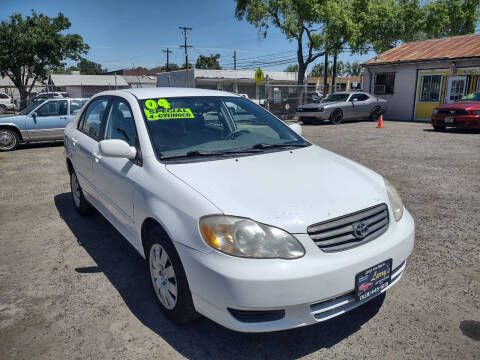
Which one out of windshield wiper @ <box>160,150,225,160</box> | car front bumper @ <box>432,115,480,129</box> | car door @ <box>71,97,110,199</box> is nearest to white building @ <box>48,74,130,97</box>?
car front bumper @ <box>432,115,480,129</box>

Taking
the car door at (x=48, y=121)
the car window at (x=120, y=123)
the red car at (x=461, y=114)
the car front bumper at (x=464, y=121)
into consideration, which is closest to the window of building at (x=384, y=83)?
the red car at (x=461, y=114)

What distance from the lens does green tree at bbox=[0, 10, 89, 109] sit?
27.9 m

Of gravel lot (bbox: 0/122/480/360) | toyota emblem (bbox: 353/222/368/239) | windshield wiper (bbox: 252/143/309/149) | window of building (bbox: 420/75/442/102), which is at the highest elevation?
window of building (bbox: 420/75/442/102)

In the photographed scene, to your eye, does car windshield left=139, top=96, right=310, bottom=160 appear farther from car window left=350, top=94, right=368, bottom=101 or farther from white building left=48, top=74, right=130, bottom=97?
white building left=48, top=74, right=130, bottom=97

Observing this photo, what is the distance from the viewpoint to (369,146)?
10758mm

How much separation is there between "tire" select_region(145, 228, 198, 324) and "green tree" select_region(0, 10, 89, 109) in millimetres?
28459

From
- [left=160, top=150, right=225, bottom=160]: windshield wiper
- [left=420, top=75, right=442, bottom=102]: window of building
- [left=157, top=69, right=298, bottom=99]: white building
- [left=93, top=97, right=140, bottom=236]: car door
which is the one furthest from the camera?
[left=157, top=69, right=298, bottom=99]: white building

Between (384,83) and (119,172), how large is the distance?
73.1ft

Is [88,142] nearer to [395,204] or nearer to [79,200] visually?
[79,200]

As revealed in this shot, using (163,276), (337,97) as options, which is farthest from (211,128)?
(337,97)

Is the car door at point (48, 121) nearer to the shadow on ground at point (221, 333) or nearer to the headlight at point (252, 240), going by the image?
the shadow on ground at point (221, 333)

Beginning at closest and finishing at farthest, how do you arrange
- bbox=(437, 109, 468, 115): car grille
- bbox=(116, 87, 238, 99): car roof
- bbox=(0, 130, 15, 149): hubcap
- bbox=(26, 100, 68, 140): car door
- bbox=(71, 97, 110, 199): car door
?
bbox=(116, 87, 238, 99): car roof < bbox=(71, 97, 110, 199): car door < bbox=(0, 130, 15, 149): hubcap < bbox=(26, 100, 68, 140): car door < bbox=(437, 109, 468, 115): car grille

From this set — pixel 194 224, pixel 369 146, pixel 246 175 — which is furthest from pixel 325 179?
pixel 369 146

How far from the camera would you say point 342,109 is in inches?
699
